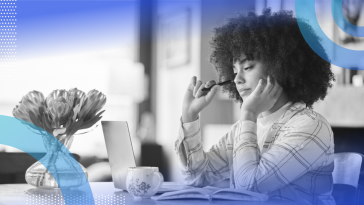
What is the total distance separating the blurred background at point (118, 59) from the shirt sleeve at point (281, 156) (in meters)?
1.99

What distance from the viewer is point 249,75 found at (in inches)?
42.1

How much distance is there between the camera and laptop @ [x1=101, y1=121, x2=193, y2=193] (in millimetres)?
827

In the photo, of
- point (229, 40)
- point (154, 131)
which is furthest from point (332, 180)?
point (154, 131)

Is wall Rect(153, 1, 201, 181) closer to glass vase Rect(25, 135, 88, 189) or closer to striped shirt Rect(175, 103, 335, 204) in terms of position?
striped shirt Rect(175, 103, 335, 204)

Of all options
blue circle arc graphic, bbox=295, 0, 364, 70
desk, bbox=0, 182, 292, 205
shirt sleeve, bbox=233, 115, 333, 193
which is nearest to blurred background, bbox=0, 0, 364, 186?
blue circle arc graphic, bbox=295, 0, 364, 70

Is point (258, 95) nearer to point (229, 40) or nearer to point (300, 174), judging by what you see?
point (300, 174)

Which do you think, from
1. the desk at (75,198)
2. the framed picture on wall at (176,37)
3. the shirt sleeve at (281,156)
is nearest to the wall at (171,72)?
the framed picture on wall at (176,37)

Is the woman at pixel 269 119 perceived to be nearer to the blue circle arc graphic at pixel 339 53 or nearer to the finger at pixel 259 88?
the finger at pixel 259 88

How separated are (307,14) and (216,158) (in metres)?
1.31

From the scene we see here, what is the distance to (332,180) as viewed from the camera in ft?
3.31

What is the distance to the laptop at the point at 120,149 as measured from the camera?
2.71ft

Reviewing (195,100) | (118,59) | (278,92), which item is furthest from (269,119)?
(118,59)
